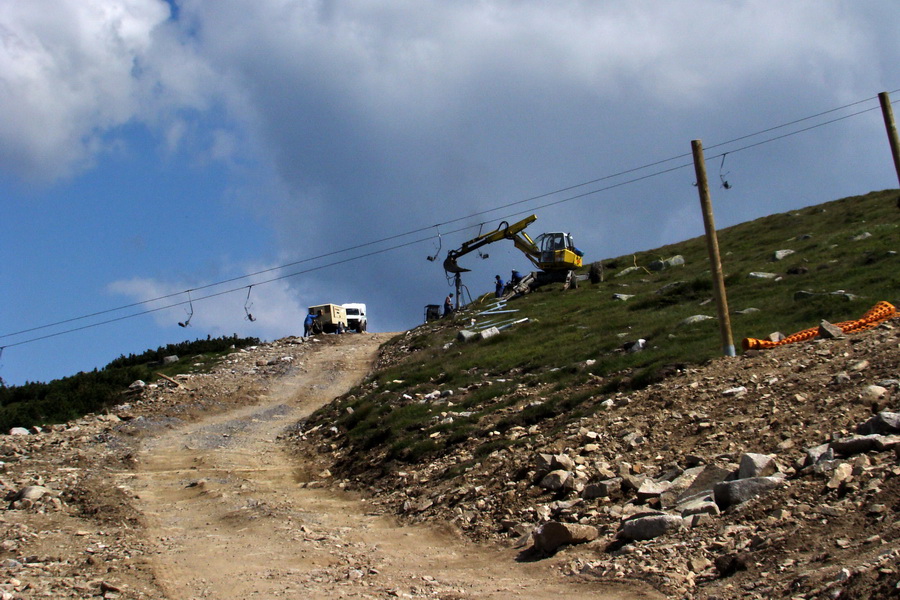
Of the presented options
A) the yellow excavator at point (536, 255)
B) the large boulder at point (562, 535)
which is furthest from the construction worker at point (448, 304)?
the large boulder at point (562, 535)

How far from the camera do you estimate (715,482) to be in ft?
27.7

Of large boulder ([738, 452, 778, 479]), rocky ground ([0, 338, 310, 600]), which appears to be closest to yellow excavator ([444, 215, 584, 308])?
rocky ground ([0, 338, 310, 600])

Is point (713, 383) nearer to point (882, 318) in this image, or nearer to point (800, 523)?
point (882, 318)

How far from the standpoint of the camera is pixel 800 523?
686 centimetres

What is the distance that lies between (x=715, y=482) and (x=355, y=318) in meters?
44.4

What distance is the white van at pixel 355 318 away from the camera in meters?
51.8

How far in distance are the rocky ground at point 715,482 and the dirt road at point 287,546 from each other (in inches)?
20.7

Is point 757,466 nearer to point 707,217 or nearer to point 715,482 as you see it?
point 715,482

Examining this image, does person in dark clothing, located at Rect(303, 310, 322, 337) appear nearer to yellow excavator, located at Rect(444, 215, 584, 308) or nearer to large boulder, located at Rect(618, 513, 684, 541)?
yellow excavator, located at Rect(444, 215, 584, 308)

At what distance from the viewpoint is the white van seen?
51781 mm

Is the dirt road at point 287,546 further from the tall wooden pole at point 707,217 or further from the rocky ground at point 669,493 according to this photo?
the tall wooden pole at point 707,217

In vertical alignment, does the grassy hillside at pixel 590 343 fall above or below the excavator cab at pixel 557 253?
below

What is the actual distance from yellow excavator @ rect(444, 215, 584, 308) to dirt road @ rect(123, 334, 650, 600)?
86.1ft

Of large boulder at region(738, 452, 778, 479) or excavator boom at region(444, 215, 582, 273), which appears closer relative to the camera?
large boulder at region(738, 452, 778, 479)
